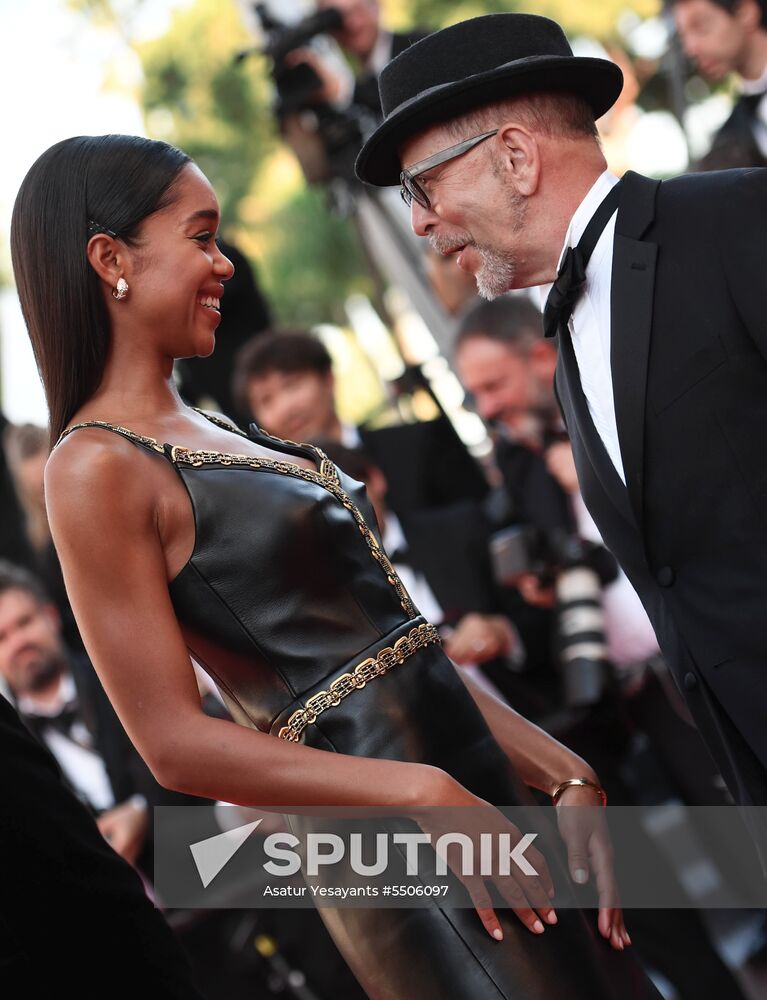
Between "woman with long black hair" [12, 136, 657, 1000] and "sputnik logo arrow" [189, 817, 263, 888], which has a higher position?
"woman with long black hair" [12, 136, 657, 1000]

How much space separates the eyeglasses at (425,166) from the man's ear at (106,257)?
60 centimetres

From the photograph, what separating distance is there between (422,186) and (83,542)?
3.18 feet

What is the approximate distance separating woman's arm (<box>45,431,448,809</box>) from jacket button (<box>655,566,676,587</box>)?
567mm

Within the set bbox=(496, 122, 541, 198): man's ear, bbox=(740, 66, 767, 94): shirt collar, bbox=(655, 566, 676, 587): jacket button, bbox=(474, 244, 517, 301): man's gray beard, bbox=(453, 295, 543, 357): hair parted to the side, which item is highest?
bbox=(496, 122, 541, 198): man's ear

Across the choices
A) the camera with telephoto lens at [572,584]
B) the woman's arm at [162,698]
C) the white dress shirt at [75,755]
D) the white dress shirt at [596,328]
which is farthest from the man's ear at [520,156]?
the white dress shirt at [75,755]

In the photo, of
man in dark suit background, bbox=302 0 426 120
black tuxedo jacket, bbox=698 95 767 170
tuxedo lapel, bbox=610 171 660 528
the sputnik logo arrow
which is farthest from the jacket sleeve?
man in dark suit background, bbox=302 0 426 120

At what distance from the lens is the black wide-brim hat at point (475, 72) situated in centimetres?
220

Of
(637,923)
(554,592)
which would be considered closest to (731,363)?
(554,592)

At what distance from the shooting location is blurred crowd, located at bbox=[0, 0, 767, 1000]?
3881mm

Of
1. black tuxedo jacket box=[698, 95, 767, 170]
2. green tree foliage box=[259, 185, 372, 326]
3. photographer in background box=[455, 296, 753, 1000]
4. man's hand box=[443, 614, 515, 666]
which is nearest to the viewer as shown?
photographer in background box=[455, 296, 753, 1000]

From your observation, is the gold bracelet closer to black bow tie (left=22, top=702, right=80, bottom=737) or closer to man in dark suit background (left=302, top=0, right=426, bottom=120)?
black bow tie (left=22, top=702, right=80, bottom=737)

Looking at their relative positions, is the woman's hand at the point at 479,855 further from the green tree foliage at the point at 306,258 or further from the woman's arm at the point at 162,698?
the green tree foliage at the point at 306,258

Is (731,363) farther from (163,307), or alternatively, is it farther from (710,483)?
(163,307)

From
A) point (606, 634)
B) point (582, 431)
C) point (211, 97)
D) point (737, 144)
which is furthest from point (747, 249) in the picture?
point (211, 97)
